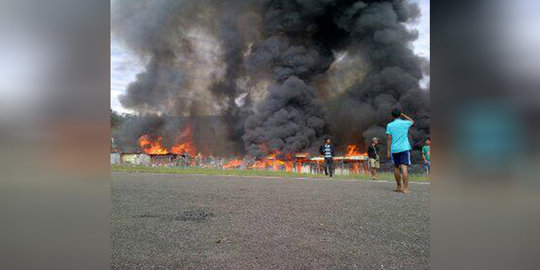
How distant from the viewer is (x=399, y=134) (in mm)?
5613

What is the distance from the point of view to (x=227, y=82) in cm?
2416

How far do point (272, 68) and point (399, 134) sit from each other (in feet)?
59.6

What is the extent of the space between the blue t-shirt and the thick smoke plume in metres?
14.6

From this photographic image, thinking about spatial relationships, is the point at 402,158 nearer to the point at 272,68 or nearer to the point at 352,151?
the point at 352,151

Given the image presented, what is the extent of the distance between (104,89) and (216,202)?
2904 millimetres

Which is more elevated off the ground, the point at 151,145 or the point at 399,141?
the point at 151,145

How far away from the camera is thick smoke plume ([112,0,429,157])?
68.0ft

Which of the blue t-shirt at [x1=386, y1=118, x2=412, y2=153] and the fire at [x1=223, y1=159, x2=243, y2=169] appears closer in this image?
the blue t-shirt at [x1=386, y1=118, x2=412, y2=153]

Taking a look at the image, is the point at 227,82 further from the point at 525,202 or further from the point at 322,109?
the point at 525,202

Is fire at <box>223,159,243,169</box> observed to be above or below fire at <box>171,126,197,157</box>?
below

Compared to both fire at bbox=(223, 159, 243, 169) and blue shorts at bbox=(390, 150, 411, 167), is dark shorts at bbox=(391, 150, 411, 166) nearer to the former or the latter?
blue shorts at bbox=(390, 150, 411, 167)

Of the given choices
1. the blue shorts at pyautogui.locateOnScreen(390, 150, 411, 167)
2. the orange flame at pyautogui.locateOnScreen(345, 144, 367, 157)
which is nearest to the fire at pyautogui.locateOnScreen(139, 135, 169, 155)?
the orange flame at pyautogui.locateOnScreen(345, 144, 367, 157)

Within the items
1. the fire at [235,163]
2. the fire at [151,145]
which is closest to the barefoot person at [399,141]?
the fire at [235,163]

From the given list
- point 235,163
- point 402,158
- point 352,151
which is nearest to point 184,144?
point 235,163
